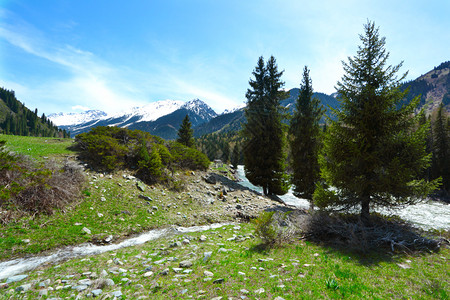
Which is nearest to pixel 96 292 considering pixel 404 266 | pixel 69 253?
pixel 69 253

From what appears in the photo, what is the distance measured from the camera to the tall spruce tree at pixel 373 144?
9.24 meters

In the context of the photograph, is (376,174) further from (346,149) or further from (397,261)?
(397,261)

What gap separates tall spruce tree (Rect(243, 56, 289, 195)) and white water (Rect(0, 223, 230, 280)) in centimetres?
1344

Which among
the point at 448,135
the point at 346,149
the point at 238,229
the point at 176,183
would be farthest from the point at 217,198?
the point at 448,135

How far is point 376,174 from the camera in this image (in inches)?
393

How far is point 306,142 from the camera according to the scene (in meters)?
21.8

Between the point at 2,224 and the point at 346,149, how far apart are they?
16976 mm

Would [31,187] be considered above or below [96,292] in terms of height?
above

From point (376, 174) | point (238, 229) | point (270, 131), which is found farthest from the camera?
point (270, 131)

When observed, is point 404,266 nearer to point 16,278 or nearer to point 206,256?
point 206,256

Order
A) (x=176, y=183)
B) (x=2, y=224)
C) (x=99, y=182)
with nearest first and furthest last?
(x=2, y=224)
(x=99, y=182)
(x=176, y=183)

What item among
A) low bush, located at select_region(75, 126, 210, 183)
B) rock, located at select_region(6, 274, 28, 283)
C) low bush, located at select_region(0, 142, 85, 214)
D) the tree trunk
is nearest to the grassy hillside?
rock, located at select_region(6, 274, 28, 283)

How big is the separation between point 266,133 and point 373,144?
1250 cm

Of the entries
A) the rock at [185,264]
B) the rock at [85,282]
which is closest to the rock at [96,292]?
the rock at [85,282]
